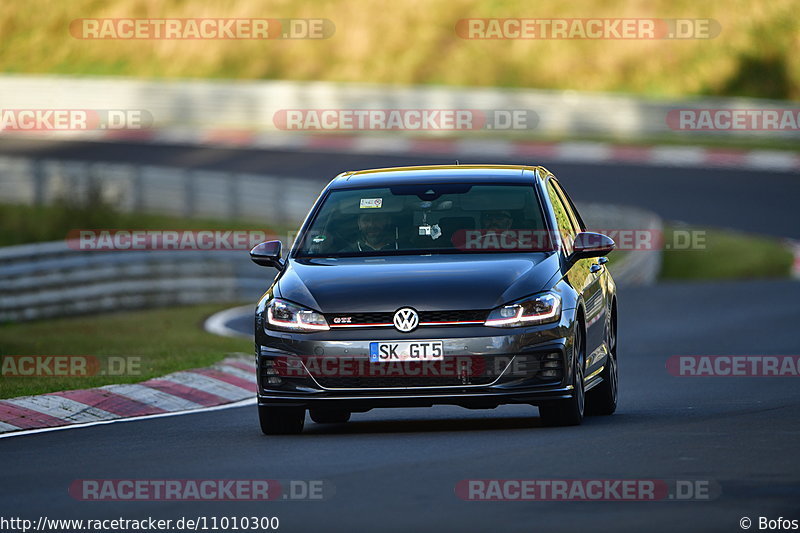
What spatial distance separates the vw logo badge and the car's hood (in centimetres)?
5

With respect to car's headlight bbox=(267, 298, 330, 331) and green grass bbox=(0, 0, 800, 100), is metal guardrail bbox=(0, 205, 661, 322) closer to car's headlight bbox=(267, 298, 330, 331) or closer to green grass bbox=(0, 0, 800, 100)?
car's headlight bbox=(267, 298, 330, 331)

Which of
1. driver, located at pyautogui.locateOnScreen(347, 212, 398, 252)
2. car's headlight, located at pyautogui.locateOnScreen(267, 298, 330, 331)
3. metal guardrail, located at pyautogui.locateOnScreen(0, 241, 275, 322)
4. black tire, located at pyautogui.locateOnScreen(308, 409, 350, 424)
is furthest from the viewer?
metal guardrail, located at pyautogui.locateOnScreen(0, 241, 275, 322)

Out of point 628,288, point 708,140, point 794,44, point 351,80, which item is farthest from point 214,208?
point 794,44

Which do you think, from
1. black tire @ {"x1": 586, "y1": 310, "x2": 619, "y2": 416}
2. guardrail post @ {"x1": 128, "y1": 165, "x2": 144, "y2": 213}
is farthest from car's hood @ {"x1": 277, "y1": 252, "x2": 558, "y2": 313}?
guardrail post @ {"x1": 128, "y1": 165, "x2": 144, "y2": 213}

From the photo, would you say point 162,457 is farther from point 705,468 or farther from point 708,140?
point 708,140

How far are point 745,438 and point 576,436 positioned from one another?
1.00m

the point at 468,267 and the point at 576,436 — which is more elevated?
the point at 468,267

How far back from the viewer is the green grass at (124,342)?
1483 cm

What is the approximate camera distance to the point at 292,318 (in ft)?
36.6

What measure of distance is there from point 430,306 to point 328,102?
1346 inches

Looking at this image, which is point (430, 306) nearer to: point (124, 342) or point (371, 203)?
point (371, 203)

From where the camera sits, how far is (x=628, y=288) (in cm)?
2664

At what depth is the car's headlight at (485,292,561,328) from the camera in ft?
35.6

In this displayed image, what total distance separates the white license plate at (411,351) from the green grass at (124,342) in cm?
386
